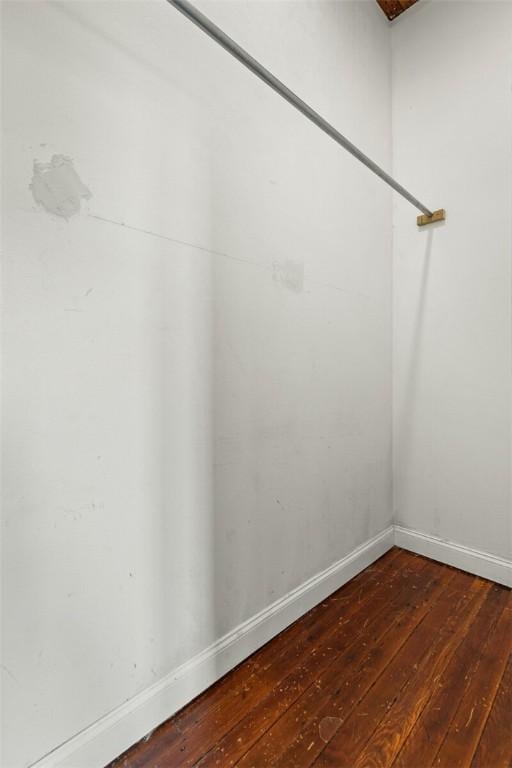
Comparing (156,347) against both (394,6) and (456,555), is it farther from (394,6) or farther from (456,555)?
(394,6)

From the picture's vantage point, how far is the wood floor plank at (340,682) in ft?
3.04

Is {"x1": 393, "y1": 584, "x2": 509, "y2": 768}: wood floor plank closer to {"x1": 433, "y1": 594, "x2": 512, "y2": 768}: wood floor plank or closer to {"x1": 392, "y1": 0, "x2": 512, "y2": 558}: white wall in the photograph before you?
{"x1": 433, "y1": 594, "x2": 512, "y2": 768}: wood floor plank

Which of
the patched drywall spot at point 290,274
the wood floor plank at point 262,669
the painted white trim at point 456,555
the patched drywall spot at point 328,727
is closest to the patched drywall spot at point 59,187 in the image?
the patched drywall spot at point 290,274

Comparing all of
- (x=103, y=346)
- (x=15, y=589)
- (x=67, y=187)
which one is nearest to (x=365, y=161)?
(x=67, y=187)

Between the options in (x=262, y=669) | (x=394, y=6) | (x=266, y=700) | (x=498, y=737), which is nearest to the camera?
(x=498, y=737)

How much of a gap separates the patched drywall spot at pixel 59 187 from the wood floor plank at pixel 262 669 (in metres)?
1.33

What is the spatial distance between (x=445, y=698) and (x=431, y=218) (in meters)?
1.98

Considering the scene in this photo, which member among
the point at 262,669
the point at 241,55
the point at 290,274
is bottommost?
the point at 262,669

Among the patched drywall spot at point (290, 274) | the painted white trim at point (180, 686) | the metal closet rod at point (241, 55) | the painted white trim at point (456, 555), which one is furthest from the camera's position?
the painted white trim at point (456, 555)

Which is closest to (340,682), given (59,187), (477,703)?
(477,703)

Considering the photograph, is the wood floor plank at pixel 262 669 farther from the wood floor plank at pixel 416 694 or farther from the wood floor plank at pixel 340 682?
the wood floor plank at pixel 416 694

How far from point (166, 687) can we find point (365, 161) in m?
1.76

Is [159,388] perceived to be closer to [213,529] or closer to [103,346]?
[103,346]

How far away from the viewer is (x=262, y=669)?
1195mm
